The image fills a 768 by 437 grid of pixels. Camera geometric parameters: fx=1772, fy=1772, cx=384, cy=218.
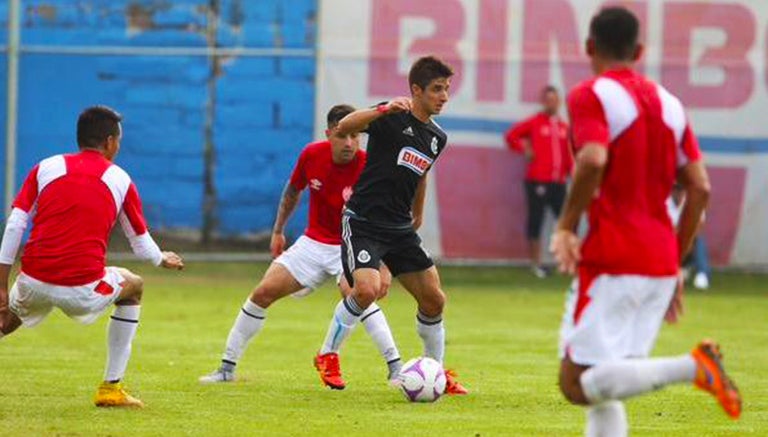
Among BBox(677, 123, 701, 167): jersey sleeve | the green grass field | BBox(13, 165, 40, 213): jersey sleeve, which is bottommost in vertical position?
the green grass field

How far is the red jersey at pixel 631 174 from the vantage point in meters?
7.41

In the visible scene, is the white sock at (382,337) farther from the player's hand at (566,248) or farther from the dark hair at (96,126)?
the player's hand at (566,248)

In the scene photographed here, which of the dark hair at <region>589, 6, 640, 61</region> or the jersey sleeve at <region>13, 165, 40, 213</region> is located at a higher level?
the dark hair at <region>589, 6, 640, 61</region>

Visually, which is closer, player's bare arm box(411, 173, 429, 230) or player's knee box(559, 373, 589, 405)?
player's knee box(559, 373, 589, 405)

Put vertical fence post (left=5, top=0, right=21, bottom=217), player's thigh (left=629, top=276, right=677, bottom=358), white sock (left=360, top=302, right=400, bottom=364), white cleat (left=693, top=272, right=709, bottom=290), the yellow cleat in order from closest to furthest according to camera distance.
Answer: player's thigh (left=629, top=276, right=677, bottom=358)
the yellow cleat
white sock (left=360, top=302, right=400, bottom=364)
white cleat (left=693, top=272, right=709, bottom=290)
vertical fence post (left=5, top=0, right=21, bottom=217)

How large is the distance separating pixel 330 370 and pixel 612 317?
Result: 4.39m

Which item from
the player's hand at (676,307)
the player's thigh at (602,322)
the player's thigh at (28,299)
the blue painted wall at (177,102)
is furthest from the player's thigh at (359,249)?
the blue painted wall at (177,102)

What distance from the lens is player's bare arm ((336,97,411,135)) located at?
33.5 feet

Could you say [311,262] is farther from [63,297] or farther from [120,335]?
[63,297]

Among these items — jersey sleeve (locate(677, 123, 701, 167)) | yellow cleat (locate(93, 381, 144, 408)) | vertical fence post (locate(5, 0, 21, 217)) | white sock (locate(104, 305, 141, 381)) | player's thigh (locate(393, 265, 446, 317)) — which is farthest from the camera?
vertical fence post (locate(5, 0, 21, 217))

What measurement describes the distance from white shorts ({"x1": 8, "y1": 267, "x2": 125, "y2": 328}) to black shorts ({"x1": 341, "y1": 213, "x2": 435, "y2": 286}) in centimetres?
165

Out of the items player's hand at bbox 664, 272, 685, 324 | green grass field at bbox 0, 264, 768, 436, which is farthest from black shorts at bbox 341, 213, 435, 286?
player's hand at bbox 664, 272, 685, 324

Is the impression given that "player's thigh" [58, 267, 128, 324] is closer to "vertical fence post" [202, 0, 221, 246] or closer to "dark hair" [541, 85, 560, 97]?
"vertical fence post" [202, 0, 221, 246]

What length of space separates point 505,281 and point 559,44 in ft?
10.0
